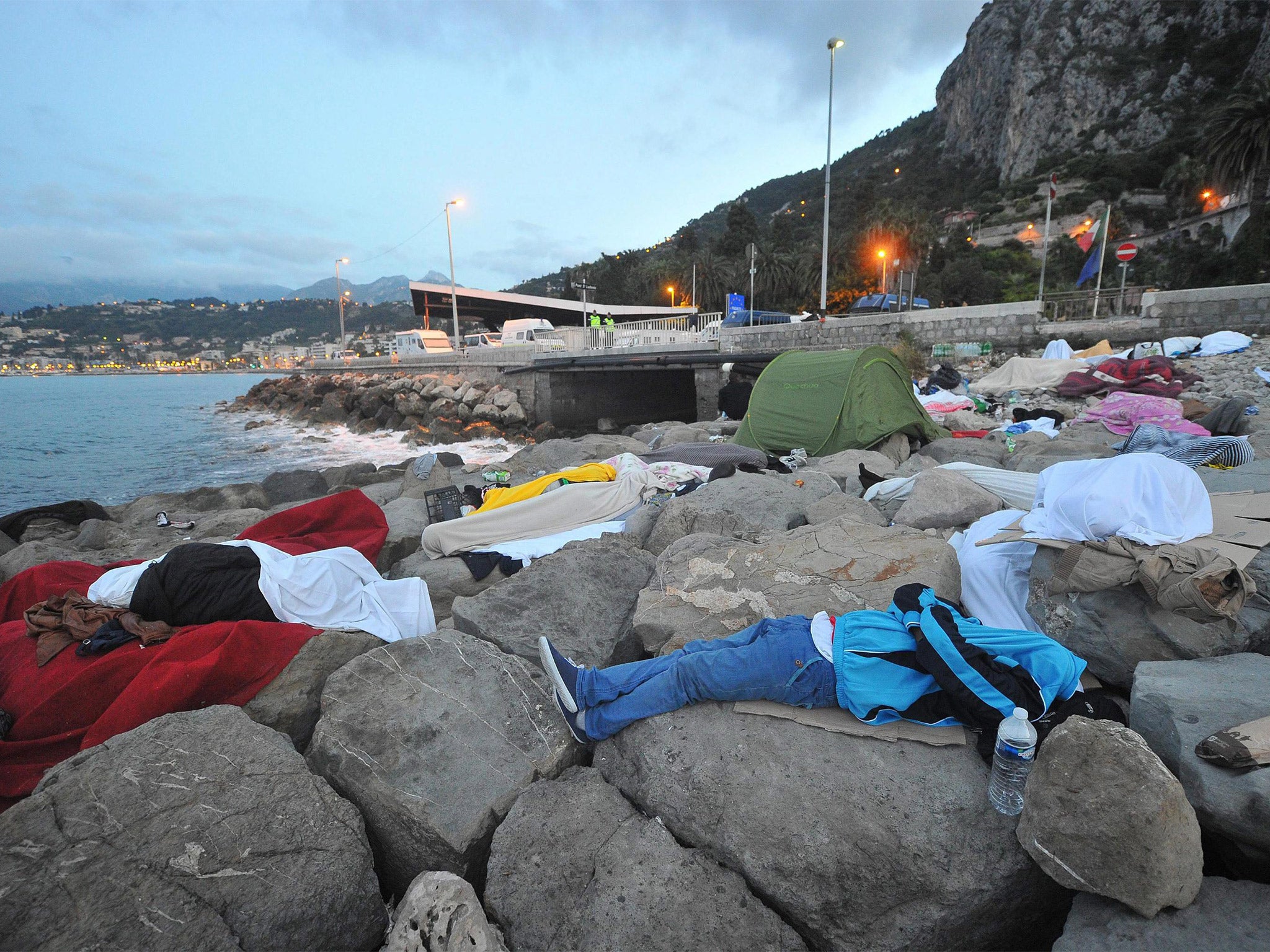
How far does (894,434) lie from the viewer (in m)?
8.01

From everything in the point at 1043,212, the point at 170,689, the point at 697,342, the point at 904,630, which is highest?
the point at 1043,212

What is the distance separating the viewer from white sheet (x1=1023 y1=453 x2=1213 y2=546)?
292 cm

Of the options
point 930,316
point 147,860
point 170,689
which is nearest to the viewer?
point 147,860

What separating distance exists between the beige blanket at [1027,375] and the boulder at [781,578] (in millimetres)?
8939

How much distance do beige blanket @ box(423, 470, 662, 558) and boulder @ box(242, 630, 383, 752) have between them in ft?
7.09

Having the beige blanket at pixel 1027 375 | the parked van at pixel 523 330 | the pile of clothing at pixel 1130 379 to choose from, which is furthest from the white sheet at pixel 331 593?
the parked van at pixel 523 330

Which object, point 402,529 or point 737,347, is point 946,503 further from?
point 737,347

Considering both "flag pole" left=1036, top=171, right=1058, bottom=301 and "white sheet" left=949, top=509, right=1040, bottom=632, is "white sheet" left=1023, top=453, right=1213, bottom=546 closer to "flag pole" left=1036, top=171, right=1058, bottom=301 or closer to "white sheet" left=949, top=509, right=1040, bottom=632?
"white sheet" left=949, top=509, right=1040, bottom=632

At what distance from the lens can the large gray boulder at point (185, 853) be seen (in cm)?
175

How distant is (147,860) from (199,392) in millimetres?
72951

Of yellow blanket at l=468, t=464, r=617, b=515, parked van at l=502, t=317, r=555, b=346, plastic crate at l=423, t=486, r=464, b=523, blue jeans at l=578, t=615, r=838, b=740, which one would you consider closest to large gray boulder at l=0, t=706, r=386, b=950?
blue jeans at l=578, t=615, r=838, b=740

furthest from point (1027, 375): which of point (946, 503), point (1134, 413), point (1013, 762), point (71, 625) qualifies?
point (71, 625)

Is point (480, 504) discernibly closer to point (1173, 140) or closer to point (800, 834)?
point (800, 834)

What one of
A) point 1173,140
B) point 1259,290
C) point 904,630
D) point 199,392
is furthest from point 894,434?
point 199,392
